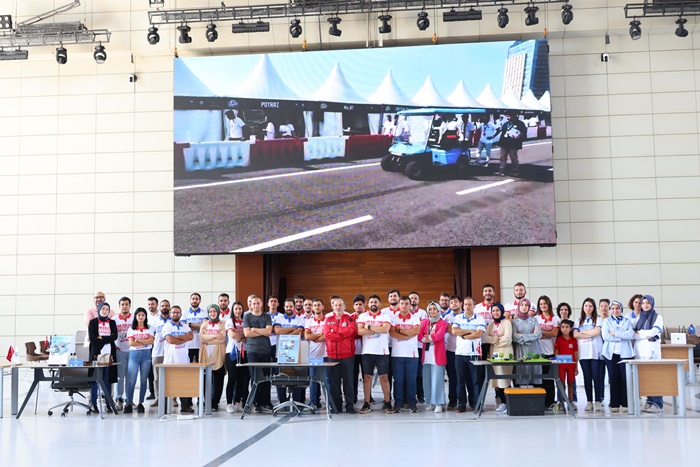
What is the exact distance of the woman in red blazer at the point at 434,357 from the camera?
387 inches

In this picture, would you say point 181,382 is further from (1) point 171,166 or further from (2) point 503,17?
(2) point 503,17

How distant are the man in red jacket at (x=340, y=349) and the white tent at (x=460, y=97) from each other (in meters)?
6.09

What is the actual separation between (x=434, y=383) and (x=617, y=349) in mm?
2253

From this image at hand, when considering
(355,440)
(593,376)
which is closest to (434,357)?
(593,376)

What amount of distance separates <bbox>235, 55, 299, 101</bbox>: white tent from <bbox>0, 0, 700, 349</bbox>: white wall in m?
0.82

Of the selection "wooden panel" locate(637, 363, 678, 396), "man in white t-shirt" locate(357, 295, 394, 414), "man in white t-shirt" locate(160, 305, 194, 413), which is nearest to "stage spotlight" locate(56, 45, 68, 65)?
"man in white t-shirt" locate(160, 305, 194, 413)

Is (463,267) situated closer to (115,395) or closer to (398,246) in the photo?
(398,246)

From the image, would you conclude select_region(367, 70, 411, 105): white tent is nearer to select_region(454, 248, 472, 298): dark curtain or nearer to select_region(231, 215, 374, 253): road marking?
select_region(231, 215, 374, 253): road marking

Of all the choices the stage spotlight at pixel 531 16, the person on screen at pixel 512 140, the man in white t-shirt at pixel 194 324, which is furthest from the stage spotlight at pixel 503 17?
the man in white t-shirt at pixel 194 324

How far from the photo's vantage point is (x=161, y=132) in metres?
15.7

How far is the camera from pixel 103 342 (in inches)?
399

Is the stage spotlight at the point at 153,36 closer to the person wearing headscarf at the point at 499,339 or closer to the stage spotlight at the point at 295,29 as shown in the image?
the stage spotlight at the point at 295,29

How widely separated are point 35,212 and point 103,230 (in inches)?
56.7

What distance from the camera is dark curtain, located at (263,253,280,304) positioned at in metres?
15.6
